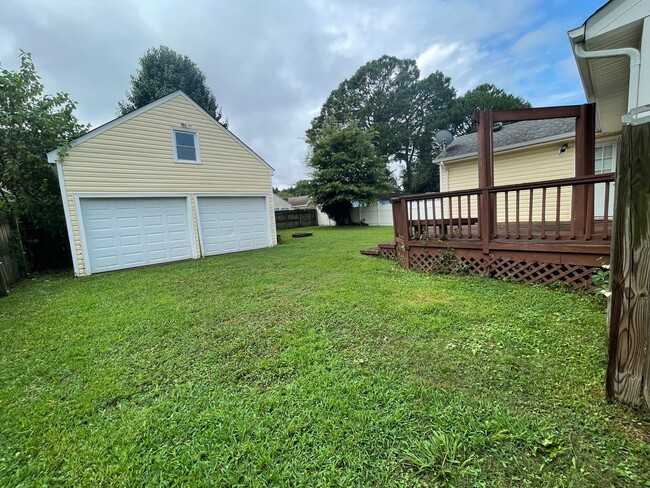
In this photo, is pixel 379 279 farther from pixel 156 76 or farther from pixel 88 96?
pixel 156 76

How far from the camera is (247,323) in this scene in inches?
140

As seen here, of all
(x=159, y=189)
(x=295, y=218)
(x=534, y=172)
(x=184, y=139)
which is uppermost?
(x=184, y=139)

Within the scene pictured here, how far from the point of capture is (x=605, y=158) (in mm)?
7852

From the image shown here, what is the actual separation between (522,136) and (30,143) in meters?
15.0

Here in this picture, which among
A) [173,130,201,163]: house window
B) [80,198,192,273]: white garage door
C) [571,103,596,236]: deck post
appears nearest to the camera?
[571,103,596,236]: deck post

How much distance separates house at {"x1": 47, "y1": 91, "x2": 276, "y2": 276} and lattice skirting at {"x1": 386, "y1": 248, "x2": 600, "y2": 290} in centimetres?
667

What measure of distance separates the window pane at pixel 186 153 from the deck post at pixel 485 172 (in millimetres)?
8353

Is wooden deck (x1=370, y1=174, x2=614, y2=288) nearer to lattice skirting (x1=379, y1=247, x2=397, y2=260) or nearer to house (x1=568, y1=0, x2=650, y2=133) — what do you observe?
lattice skirting (x1=379, y1=247, x2=397, y2=260)

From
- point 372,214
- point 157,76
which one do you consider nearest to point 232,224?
point 372,214

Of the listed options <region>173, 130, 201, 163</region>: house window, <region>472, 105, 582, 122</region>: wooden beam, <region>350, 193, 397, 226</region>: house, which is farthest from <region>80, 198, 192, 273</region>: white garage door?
<region>350, 193, 397, 226</region>: house

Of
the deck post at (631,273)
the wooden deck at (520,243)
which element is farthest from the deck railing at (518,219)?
the deck post at (631,273)

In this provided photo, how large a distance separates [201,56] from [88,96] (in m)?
5.10

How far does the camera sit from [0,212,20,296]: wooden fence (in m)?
5.71

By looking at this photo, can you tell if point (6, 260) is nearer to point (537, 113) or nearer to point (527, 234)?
point (527, 234)
